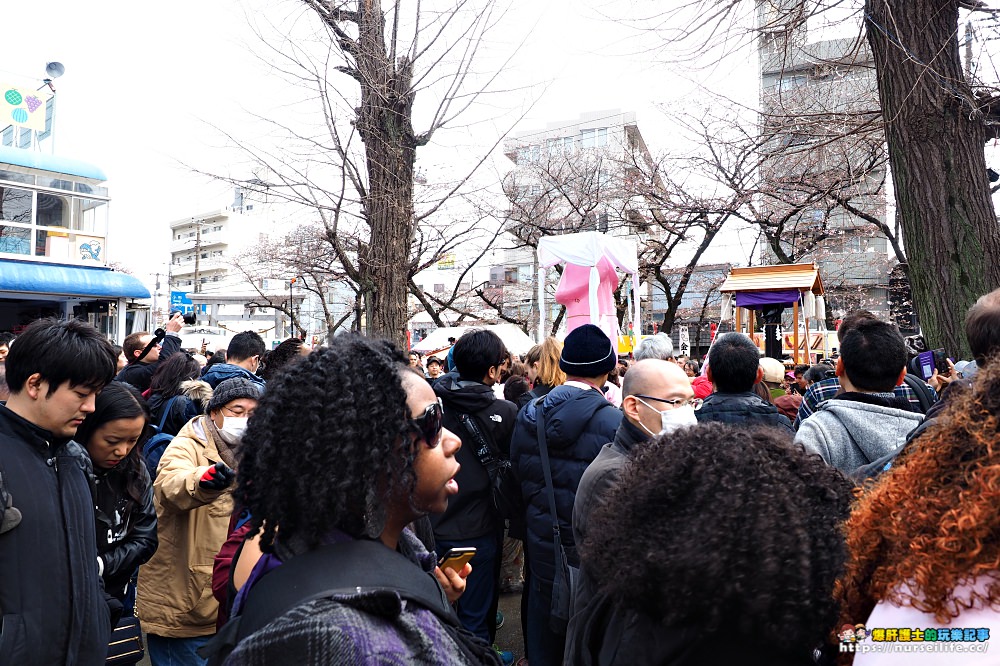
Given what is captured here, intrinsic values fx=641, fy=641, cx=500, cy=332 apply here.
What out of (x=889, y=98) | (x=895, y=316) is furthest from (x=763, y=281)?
(x=895, y=316)

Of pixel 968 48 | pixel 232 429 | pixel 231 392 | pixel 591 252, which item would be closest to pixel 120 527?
pixel 232 429

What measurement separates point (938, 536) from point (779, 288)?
1113 cm

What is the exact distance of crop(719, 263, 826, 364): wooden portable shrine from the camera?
11.3m

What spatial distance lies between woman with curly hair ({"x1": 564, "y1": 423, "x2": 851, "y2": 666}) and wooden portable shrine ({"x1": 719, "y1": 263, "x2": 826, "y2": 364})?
34.8ft

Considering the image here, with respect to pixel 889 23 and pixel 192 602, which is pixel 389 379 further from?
pixel 889 23

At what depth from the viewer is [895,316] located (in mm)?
27328

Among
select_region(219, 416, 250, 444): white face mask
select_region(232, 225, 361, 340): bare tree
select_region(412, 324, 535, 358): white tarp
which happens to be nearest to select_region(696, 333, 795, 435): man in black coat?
select_region(219, 416, 250, 444): white face mask

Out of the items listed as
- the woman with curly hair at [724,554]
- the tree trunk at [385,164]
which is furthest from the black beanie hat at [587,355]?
the tree trunk at [385,164]

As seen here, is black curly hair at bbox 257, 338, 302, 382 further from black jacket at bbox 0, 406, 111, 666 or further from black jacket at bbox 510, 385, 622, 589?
black jacket at bbox 0, 406, 111, 666

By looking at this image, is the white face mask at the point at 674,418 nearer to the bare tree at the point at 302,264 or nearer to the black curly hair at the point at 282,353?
the black curly hair at the point at 282,353

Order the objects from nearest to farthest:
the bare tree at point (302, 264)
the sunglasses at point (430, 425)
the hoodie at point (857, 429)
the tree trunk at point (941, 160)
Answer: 1. the sunglasses at point (430, 425)
2. the hoodie at point (857, 429)
3. the tree trunk at point (941, 160)
4. the bare tree at point (302, 264)

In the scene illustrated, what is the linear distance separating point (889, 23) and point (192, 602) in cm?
589

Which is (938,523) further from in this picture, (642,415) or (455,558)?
(642,415)

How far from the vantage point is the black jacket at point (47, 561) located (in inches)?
74.5
